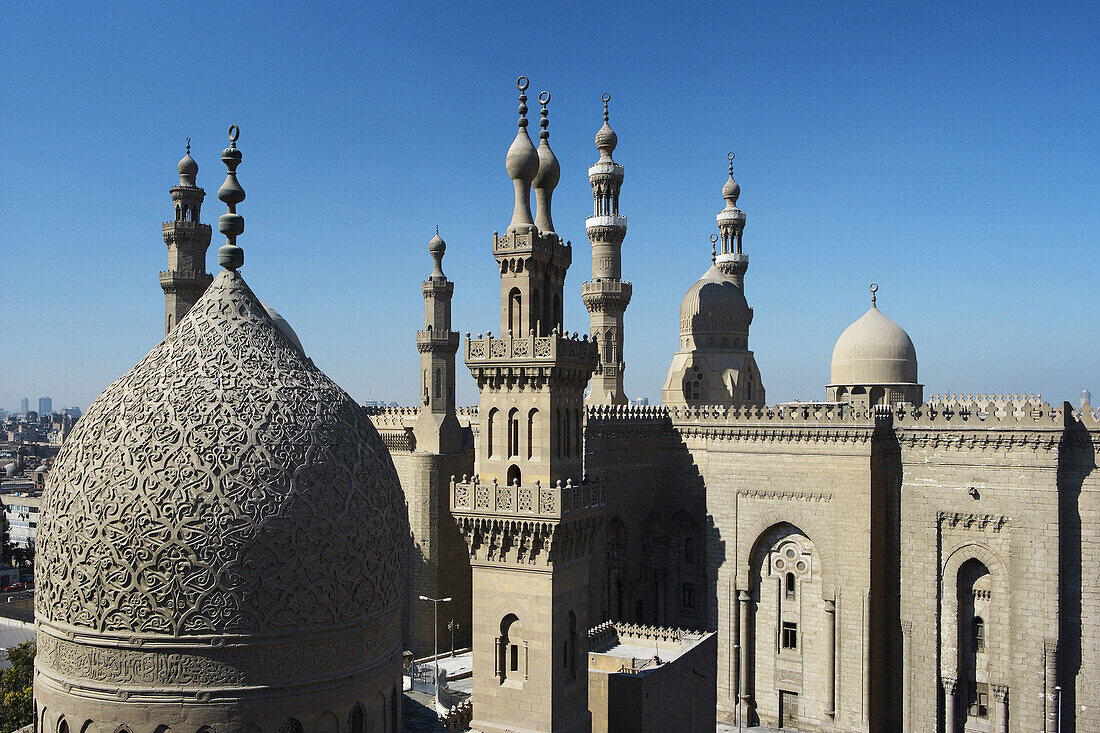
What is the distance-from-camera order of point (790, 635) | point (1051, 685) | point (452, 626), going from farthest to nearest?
point (452, 626) → point (790, 635) → point (1051, 685)

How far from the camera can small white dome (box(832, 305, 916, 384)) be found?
26.0m

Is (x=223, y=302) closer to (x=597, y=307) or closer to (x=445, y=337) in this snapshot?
(x=445, y=337)

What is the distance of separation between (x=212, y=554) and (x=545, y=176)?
1077 centimetres

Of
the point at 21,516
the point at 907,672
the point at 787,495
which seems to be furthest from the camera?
the point at 21,516

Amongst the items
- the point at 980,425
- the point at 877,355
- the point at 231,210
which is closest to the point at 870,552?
the point at 980,425

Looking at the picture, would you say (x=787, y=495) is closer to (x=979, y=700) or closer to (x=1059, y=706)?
(x=979, y=700)

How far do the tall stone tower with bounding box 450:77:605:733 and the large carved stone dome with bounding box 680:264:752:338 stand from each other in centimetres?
1341

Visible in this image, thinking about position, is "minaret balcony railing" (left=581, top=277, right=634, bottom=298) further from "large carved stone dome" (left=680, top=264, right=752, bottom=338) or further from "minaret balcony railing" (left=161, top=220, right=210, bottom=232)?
"minaret balcony railing" (left=161, top=220, right=210, bottom=232)

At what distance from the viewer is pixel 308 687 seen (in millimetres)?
7977

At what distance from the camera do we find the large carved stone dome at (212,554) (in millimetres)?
7613

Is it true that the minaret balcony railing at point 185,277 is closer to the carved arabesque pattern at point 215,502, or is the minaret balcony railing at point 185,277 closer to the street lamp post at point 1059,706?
the carved arabesque pattern at point 215,502

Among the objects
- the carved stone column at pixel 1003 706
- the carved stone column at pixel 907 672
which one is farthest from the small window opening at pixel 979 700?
the carved stone column at pixel 907 672

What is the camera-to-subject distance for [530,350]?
15.7 metres

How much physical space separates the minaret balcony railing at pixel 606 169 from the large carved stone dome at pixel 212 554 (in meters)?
19.8
